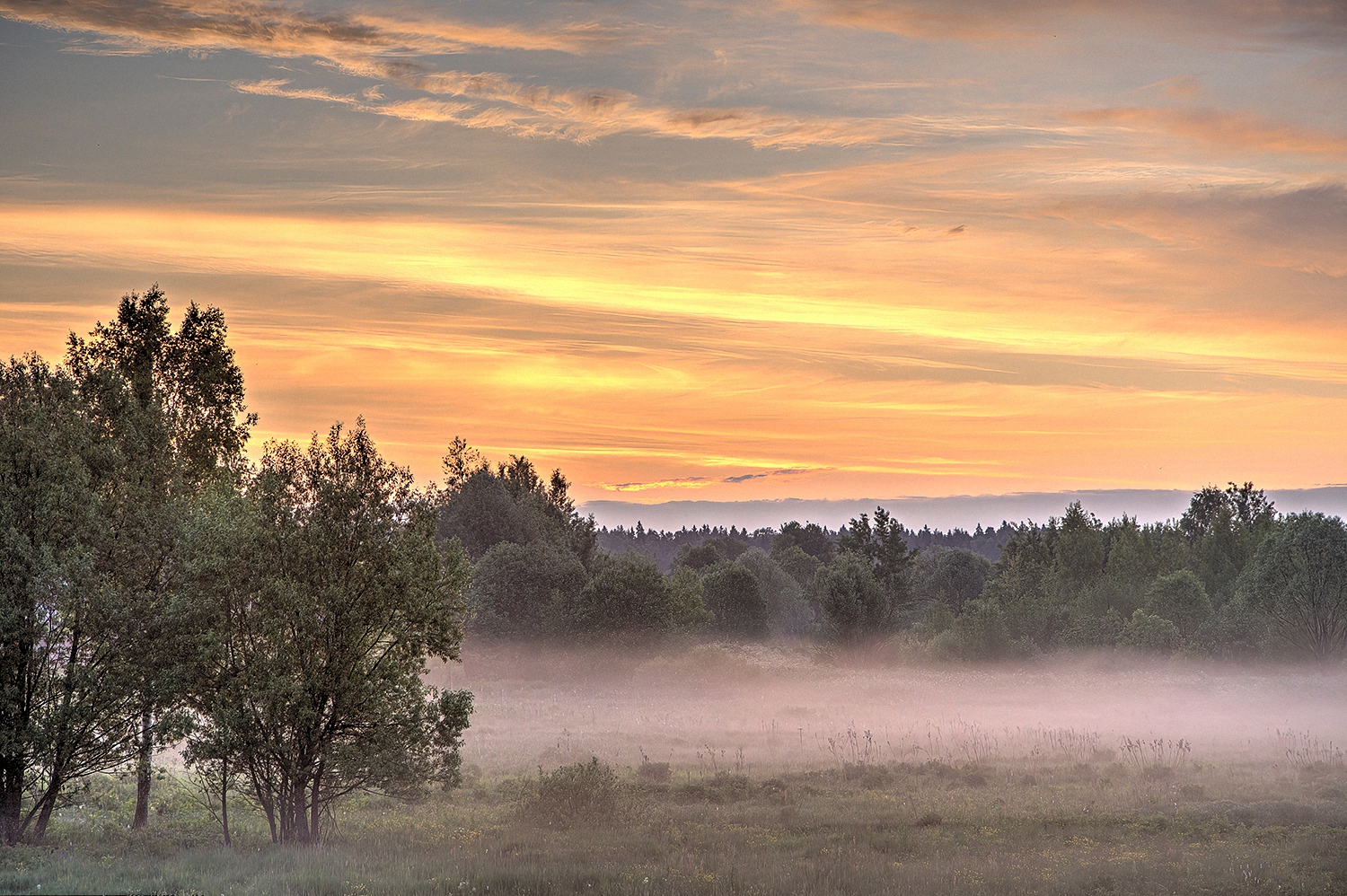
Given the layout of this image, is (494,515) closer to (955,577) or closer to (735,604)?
(735,604)

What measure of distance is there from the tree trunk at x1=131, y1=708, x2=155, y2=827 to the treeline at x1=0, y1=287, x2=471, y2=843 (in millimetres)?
129

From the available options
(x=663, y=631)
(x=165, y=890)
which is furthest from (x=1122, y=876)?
(x=663, y=631)

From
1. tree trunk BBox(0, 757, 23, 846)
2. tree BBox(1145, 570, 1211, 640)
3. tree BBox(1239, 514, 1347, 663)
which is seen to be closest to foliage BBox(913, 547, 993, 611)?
tree BBox(1145, 570, 1211, 640)

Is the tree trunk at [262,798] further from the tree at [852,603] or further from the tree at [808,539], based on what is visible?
the tree at [808,539]

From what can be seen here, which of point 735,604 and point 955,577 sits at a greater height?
point 955,577

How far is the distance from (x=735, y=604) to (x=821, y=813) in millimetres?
71238

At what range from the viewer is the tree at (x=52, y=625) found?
19.9 meters

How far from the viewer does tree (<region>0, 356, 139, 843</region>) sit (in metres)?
19.9

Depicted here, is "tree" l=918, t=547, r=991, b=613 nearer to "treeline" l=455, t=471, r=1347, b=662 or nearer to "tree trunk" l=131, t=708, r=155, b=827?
"treeline" l=455, t=471, r=1347, b=662

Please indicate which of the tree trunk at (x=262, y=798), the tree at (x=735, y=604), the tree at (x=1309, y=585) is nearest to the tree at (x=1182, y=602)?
the tree at (x=1309, y=585)

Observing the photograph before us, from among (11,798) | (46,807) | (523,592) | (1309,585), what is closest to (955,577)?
(1309,585)

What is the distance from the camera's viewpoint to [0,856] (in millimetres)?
18469

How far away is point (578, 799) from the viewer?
1062 inches

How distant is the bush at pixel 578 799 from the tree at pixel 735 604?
6922 cm
